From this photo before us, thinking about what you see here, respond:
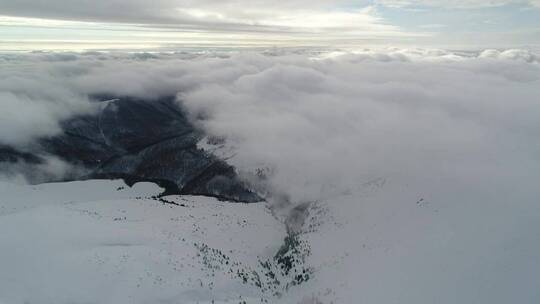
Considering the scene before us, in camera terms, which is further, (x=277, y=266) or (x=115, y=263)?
(x=277, y=266)

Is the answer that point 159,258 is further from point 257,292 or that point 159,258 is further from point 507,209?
point 507,209

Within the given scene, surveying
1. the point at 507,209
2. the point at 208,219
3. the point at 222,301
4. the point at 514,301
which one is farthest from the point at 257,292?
the point at 507,209

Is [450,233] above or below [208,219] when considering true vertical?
above

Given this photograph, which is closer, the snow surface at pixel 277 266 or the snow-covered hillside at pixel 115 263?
the snow-covered hillside at pixel 115 263

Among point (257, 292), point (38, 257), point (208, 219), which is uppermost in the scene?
point (38, 257)

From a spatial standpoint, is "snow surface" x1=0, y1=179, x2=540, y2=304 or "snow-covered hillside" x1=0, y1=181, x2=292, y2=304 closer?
"snow-covered hillside" x1=0, y1=181, x2=292, y2=304

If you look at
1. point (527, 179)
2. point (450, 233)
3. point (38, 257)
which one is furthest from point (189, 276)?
point (527, 179)

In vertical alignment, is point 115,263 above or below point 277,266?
above

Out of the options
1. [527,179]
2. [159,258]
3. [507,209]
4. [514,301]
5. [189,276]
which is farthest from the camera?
[527,179]

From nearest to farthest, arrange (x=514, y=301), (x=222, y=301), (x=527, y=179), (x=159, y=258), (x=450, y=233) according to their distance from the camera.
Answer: (x=514, y=301)
(x=222, y=301)
(x=159, y=258)
(x=450, y=233)
(x=527, y=179)

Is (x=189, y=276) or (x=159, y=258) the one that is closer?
(x=189, y=276)
